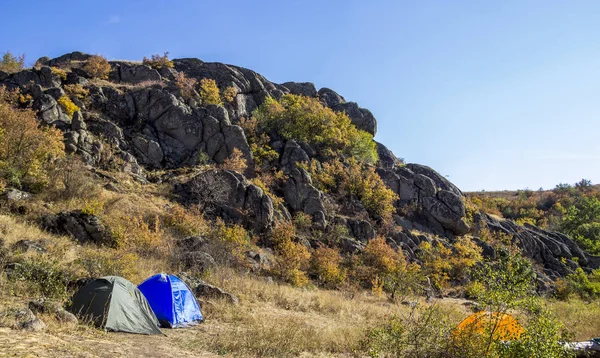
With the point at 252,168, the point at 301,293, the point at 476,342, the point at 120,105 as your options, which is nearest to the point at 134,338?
the point at 476,342

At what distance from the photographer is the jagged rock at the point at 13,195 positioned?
20484 mm

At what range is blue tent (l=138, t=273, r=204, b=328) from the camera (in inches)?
474

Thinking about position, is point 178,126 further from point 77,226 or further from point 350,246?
point 350,246

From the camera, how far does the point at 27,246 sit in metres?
14.9

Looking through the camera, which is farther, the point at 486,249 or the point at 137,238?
the point at 486,249

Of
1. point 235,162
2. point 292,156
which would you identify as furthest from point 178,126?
point 292,156

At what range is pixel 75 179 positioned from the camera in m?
23.8

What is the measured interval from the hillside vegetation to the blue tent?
2.41 feet

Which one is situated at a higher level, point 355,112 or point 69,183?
point 355,112

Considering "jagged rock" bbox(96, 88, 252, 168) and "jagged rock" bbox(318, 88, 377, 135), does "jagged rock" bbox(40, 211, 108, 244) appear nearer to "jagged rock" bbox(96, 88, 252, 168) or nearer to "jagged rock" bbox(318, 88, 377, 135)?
"jagged rock" bbox(96, 88, 252, 168)

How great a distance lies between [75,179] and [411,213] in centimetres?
3356

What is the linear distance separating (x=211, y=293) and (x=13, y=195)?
1478cm

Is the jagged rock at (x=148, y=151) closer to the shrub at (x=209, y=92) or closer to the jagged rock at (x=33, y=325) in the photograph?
the shrub at (x=209, y=92)

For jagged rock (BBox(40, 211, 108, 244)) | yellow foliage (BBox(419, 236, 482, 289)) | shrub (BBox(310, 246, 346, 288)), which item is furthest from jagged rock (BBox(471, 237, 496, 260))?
jagged rock (BBox(40, 211, 108, 244))
